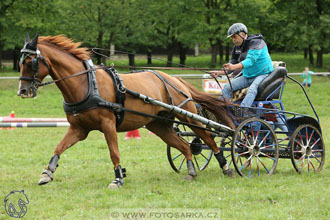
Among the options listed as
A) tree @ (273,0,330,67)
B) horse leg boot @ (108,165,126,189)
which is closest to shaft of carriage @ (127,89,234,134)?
horse leg boot @ (108,165,126,189)

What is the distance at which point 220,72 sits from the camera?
8.71 m

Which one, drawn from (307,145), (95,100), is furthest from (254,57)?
(95,100)

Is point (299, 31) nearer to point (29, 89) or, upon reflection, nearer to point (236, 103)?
point (236, 103)

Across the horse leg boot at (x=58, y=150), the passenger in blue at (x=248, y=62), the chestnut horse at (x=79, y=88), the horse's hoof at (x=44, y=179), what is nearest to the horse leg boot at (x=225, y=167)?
the chestnut horse at (x=79, y=88)

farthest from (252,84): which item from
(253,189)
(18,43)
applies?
(18,43)

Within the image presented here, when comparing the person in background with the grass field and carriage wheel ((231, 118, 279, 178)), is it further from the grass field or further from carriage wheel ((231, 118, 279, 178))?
carriage wheel ((231, 118, 279, 178))

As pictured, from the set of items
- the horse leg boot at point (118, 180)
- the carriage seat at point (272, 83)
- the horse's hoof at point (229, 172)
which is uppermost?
the carriage seat at point (272, 83)

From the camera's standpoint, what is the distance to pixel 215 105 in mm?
8562

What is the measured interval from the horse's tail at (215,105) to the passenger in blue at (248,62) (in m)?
0.24

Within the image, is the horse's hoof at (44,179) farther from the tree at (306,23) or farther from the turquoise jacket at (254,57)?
the tree at (306,23)

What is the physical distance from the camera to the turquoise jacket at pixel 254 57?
837cm

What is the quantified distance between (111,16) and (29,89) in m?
27.4

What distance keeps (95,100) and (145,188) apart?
1369mm

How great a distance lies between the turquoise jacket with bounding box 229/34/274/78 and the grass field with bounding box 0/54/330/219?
1.68 metres
